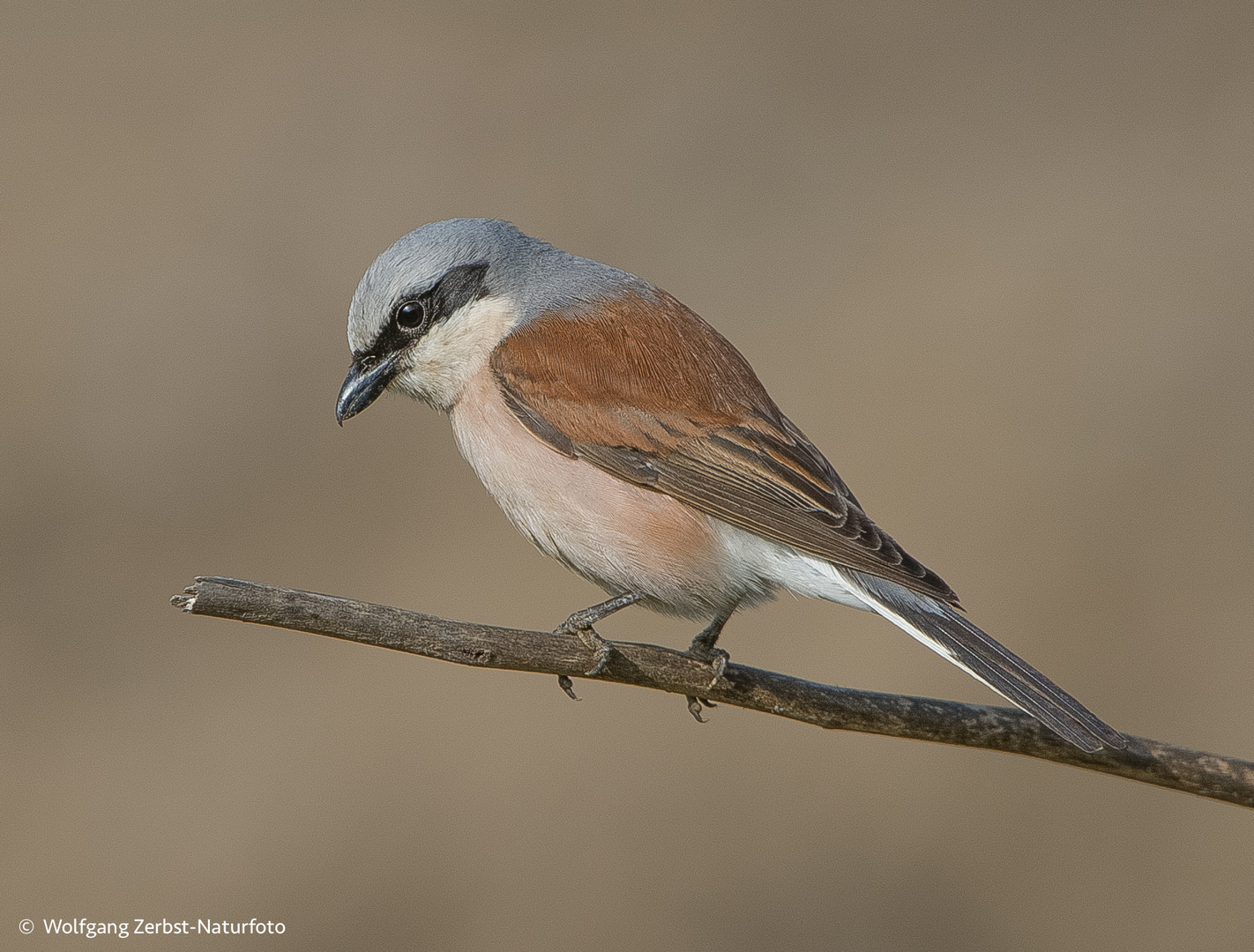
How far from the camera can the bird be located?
275 cm

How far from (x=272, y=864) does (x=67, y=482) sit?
2.46 m

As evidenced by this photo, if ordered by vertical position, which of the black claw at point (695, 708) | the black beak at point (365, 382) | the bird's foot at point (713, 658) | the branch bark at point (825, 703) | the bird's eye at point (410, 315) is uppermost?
the bird's eye at point (410, 315)

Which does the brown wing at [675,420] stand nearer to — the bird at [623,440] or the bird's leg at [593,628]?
the bird at [623,440]

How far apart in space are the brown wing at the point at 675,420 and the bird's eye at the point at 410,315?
227 mm

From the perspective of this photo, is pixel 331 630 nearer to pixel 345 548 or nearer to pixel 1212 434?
pixel 345 548

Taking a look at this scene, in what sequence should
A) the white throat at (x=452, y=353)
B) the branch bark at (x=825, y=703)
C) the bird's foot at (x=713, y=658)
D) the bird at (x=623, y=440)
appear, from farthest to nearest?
1. the white throat at (x=452, y=353)
2. the bird at (x=623, y=440)
3. the bird's foot at (x=713, y=658)
4. the branch bark at (x=825, y=703)

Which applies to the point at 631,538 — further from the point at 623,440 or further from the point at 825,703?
the point at 825,703

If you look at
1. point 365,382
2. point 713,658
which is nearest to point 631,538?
point 713,658

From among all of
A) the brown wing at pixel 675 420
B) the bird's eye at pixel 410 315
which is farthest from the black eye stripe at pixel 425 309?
the brown wing at pixel 675 420

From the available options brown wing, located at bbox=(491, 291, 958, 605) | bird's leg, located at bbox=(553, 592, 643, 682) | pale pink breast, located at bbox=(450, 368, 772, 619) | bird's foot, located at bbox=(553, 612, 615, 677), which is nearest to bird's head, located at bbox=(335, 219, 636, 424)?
brown wing, located at bbox=(491, 291, 958, 605)

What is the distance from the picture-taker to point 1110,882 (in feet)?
15.0

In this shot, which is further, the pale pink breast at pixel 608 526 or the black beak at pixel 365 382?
the black beak at pixel 365 382

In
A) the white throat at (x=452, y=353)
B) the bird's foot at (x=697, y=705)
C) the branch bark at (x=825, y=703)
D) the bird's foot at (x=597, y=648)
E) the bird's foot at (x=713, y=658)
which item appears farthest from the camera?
the white throat at (x=452, y=353)

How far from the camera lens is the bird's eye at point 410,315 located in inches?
→ 117
